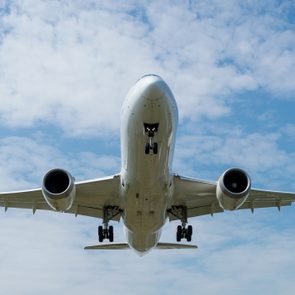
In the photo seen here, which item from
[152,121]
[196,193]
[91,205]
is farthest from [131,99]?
[91,205]

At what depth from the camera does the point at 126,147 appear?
68.1 ft

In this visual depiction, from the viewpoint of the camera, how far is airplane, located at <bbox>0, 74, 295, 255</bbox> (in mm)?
19266

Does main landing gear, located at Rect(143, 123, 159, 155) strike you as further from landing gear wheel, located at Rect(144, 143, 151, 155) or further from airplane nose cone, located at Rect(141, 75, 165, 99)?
airplane nose cone, located at Rect(141, 75, 165, 99)

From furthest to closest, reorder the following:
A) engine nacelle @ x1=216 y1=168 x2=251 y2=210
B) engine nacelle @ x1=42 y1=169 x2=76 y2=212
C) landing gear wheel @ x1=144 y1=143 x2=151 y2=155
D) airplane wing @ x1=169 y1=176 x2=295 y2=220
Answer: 1. airplane wing @ x1=169 y1=176 x2=295 y2=220
2. engine nacelle @ x1=216 y1=168 x2=251 y2=210
3. engine nacelle @ x1=42 y1=169 x2=76 y2=212
4. landing gear wheel @ x1=144 y1=143 x2=151 y2=155

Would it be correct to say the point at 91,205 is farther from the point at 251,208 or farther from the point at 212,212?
the point at 251,208

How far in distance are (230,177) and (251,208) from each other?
720cm

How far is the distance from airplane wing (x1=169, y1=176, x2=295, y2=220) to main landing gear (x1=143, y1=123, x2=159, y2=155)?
3.82 metres

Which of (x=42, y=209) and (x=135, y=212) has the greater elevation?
(x=42, y=209)

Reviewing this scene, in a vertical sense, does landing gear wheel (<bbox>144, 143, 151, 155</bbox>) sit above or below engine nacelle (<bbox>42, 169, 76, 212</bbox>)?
above

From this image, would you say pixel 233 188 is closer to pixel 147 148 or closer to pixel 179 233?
pixel 147 148

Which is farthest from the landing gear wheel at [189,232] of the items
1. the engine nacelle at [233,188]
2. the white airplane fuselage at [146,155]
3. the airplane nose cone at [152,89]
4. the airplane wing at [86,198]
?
the airplane nose cone at [152,89]

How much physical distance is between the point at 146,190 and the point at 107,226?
5.88m

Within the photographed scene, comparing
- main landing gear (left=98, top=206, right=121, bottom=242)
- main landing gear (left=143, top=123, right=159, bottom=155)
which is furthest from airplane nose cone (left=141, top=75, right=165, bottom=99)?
main landing gear (left=98, top=206, right=121, bottom=242)

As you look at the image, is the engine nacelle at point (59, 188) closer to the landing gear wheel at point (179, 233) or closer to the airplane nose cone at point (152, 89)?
the airplane nose cone at point (152, 89)
